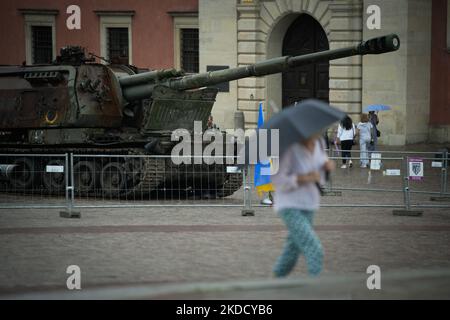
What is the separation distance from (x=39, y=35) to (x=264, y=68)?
68.7 feet

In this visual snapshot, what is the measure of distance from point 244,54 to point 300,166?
24.8 m

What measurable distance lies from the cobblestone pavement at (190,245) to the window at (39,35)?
21.7 metres

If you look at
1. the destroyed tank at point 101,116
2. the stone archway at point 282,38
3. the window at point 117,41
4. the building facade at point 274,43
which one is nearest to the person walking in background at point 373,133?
the building facade at point 274,43

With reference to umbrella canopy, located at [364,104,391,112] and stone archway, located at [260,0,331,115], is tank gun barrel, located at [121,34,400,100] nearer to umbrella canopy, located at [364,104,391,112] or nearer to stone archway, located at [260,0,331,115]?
umbrella canopy, located at [364,104,391,112]

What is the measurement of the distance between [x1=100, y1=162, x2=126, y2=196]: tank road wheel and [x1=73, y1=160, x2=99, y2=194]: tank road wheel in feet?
0.55

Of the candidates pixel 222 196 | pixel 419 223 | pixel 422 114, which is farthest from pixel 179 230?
pixel 422 114

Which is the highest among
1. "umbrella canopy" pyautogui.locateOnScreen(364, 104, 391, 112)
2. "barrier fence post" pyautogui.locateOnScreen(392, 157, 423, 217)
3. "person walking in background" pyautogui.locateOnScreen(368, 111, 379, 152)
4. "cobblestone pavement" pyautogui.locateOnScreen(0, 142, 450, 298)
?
→ "umbrella canopy" pyautogui.locateOnScreen(364, 104, 391, 112)

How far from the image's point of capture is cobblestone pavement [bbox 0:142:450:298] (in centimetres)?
1029

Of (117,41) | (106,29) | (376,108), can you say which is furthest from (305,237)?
(106,29)

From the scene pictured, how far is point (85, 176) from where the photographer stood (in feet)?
62.2

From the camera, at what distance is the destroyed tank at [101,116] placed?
18.6 m

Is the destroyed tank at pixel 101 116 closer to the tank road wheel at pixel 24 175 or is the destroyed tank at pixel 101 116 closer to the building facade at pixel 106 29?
the tank road wheel at pixel 24 175

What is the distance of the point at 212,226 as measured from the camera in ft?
47.2

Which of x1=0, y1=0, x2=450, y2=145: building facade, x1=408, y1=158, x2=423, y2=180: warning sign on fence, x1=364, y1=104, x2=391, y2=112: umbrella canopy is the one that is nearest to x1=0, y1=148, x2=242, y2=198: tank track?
x1=408, y1=158, x2=423, y2=180: warning sign on fence
